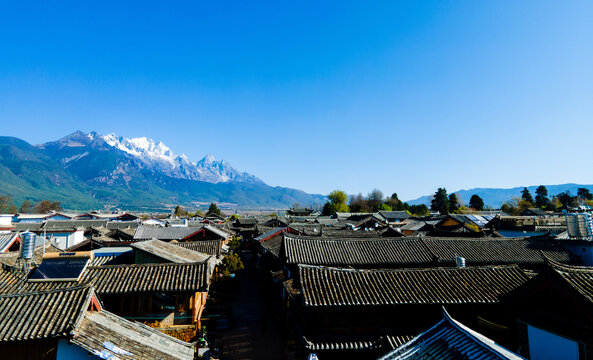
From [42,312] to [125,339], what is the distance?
2725 millimetres

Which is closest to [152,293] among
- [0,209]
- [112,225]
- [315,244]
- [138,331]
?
[138,331]

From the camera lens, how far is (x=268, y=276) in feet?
103

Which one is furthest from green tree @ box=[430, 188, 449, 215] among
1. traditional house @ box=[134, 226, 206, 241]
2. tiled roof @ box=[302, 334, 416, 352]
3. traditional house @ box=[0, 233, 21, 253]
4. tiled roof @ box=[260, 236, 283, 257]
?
traditional house @ box=[0, 233, 21, 253]

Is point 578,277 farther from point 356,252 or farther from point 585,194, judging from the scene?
point 585,194

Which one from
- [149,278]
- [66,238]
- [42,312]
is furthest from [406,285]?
[66,238]

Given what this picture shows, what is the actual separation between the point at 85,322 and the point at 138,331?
1748 mm

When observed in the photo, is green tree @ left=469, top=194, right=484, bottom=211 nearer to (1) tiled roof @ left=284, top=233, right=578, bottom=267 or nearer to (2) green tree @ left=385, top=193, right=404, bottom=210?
(2) green tree @ left=385, top=193, right=404, bottom=210

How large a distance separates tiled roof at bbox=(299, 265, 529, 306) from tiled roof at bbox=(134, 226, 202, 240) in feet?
93.8

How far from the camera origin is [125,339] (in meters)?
10.5

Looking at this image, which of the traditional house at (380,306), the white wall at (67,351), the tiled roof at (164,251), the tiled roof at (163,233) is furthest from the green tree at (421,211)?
the white wall at (67,351)

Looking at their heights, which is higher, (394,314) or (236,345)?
(394,314)

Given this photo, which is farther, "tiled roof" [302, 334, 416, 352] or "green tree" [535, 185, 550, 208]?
"green tree" [535, 185, 550, 208]

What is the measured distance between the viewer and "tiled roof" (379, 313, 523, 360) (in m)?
8.21

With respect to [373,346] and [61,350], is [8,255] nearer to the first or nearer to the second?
[61,350]
